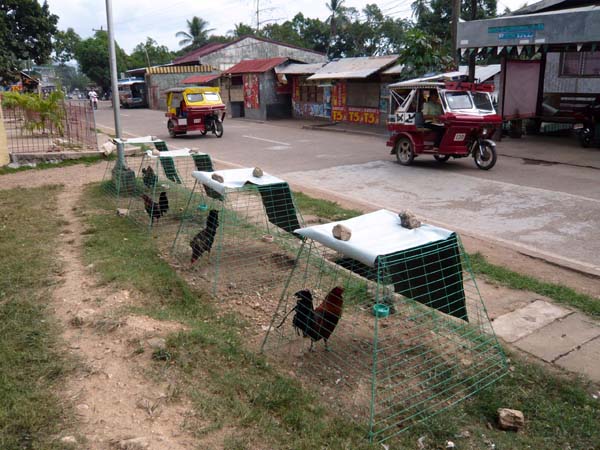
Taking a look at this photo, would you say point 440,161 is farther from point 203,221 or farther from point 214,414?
point 214,414

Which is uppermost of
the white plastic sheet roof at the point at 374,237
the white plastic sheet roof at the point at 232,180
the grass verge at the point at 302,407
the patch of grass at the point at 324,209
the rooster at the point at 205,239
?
the white plastic sheet roof at the point at 232,180

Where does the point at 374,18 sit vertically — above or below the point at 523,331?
above

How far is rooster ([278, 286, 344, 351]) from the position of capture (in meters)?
3.92

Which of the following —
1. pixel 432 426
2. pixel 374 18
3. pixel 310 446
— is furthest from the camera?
pixel 374 18

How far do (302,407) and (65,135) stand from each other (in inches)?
696

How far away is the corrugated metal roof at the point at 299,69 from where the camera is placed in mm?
25484

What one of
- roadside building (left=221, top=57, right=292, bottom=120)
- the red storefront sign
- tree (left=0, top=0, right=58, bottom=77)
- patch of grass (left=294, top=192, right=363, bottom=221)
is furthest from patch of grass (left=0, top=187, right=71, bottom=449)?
tree (left=0, top=0, right=58, bottom=77)

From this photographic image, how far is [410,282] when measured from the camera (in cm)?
391

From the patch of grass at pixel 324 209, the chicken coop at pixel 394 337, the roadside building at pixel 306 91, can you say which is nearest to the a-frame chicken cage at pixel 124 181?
the patch of grass at pixel 324 209

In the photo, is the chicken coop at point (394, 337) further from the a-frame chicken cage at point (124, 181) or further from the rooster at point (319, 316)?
the a-frame chicken cage at point (124, 181)

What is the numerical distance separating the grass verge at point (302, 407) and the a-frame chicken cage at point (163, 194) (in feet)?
10.4

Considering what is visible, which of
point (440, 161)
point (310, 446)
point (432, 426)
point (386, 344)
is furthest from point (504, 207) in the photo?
point (310, 446)

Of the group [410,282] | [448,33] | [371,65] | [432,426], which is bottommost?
[432,426]

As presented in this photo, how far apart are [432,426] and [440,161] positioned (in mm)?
10592
